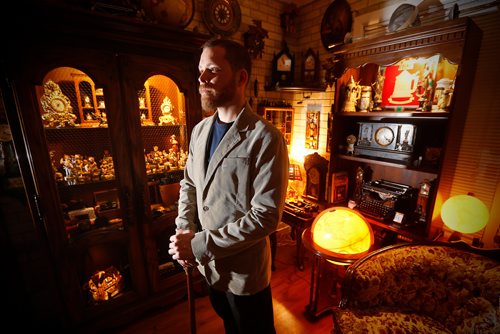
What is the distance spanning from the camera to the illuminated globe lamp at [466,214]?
140 cm

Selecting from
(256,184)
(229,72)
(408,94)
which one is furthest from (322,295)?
(229,72)

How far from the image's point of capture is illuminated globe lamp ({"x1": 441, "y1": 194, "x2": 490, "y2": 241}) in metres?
1.40

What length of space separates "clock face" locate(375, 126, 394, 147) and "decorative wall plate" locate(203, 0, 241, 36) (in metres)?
1.79

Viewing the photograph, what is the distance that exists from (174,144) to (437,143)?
218cm

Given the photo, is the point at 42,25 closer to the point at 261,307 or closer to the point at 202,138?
the point at 202,138

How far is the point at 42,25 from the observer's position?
1275 mm

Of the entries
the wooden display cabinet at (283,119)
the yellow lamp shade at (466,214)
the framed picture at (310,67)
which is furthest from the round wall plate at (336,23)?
the yellow lamp shade at (466,214)

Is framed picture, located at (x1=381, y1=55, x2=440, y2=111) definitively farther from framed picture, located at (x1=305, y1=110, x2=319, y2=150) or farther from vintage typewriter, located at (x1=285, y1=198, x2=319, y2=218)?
vintage typewriter, located at (x1=285, y1=198, x2=319, y2=218)

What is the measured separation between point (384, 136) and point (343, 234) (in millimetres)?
903

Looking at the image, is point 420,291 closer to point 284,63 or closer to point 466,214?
point 466,214

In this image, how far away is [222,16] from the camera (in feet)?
7.62

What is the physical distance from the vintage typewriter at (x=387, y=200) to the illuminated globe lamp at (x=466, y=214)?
34 centimetres

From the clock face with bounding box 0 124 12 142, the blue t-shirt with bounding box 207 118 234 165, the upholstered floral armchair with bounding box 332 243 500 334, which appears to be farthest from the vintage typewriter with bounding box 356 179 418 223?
the clock face with bounding box 0 124 12 142

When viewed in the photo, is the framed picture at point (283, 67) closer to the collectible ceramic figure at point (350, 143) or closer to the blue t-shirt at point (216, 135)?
the collectible ceramic figure at point (350, 143)
